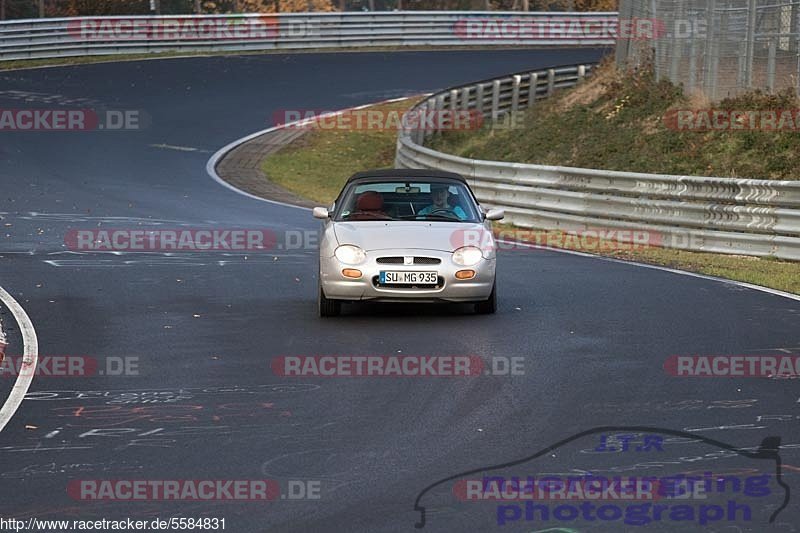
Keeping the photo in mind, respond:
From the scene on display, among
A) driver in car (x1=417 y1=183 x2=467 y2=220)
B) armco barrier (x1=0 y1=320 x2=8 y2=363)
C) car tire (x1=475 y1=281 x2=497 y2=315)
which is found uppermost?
driver in car (x1=417 y1=183 x2=467 y2=220)

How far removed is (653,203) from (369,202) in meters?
7.25

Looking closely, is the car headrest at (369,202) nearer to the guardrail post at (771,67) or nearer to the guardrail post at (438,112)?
the guardrail post at (771,67)

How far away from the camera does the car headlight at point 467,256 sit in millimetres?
12703

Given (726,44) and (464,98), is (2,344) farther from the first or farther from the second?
(464,98)

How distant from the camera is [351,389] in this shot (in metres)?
9.74

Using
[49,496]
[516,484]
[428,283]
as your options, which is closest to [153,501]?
[49,496]

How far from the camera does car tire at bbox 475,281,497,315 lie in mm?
13016

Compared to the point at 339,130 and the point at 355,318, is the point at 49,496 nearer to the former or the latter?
the point at 355,318

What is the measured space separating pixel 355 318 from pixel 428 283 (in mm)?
868
